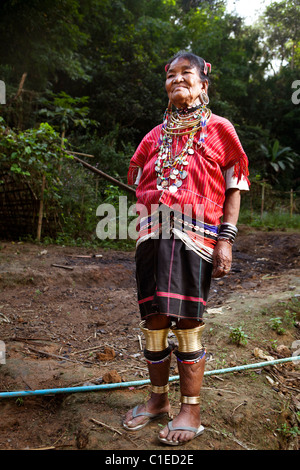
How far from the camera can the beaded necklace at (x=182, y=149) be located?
5.65ft

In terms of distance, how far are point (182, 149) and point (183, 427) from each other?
134 cm

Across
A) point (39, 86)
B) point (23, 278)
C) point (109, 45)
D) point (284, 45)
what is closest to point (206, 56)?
point (109, 45)

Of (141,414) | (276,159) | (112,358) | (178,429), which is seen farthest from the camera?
(276,159)

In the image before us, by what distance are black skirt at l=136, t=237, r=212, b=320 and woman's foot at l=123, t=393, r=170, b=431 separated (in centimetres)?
50

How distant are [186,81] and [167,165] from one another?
42 centimetres

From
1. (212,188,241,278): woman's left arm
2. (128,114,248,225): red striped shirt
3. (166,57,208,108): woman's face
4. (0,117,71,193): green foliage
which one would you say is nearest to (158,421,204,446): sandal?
(212,188,241,278): woman's left arm

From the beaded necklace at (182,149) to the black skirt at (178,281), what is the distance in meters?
0.30

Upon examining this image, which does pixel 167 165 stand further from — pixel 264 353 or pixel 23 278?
pixel 23 278

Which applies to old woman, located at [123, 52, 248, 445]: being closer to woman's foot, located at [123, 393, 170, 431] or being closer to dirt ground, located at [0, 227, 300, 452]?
woman's foot, located at [123, 393, 170, 431]

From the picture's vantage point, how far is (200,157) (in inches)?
67.2

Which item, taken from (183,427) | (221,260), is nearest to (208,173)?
(221,260)

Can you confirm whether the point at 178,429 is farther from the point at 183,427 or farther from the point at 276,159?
the point at 276,159

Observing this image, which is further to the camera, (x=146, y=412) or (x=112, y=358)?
(x=112, y=358)

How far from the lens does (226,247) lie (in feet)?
5.59
